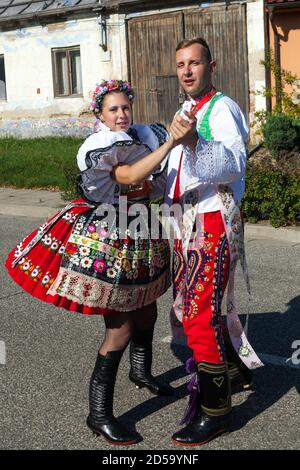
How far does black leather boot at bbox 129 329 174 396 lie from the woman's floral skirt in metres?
0.64

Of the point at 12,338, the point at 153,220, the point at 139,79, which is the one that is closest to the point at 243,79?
the point at 139,79

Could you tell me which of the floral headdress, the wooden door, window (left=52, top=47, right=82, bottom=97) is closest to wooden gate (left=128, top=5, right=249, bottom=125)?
the wooden door

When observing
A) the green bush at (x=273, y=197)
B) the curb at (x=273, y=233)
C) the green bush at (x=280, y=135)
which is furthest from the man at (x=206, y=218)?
the green bush at (x=280, y=135)

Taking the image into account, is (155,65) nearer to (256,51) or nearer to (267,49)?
(256,51)

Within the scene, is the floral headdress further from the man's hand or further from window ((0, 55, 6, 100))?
window ((0, 55, 6, 100))

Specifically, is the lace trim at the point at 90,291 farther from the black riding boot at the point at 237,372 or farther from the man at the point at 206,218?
the black riding boot at the point at 237,372

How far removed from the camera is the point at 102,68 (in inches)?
728

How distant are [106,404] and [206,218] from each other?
3.48ft

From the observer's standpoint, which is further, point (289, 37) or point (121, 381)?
point (289, 37)

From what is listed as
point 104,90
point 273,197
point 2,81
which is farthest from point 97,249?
point 2,81

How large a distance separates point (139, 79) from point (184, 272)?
559 inches

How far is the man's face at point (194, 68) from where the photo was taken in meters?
3.71

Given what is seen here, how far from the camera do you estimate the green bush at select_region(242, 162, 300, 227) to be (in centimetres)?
930

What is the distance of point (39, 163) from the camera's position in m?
15.1
